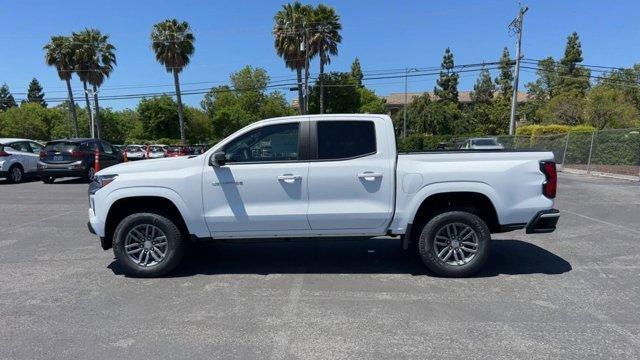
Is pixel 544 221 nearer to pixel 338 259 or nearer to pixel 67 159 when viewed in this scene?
pixel 338 259

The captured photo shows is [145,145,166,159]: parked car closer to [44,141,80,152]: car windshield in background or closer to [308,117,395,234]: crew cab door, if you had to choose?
[44,141,80,152]: car windshield in background

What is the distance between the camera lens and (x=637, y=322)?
15.1 ft

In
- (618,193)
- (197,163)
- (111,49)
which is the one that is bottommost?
(618,193)

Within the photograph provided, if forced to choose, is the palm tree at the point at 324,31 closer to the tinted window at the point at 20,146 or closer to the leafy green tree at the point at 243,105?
the leafy green tree at the point at 243,105

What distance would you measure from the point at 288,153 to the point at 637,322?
393 cm

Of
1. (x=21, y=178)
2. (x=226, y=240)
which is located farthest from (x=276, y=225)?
(x=21, y=178)

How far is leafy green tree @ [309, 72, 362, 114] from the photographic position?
67562mm

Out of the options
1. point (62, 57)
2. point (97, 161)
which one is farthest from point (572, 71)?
point (97, 161)

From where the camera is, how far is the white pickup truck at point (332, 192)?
232 inches

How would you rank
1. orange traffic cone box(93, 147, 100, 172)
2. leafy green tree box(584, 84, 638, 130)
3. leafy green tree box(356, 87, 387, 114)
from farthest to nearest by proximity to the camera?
leafy green tree box(356, 87, 387, 114)
leafy green tree box(584, 84, 638, 130)
orange traffic cone box(93, 147, 100, 172)

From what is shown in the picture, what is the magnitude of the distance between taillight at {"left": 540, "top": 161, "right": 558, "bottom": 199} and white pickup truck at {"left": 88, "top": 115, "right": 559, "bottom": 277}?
0.01 meters

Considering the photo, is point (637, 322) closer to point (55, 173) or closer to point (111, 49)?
point (55, 173)

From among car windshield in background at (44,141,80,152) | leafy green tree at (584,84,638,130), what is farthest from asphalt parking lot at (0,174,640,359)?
leafy green tree at (584,84,638,130)

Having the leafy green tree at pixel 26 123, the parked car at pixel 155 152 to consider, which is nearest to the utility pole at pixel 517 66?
the parked car at pixel 155 152
